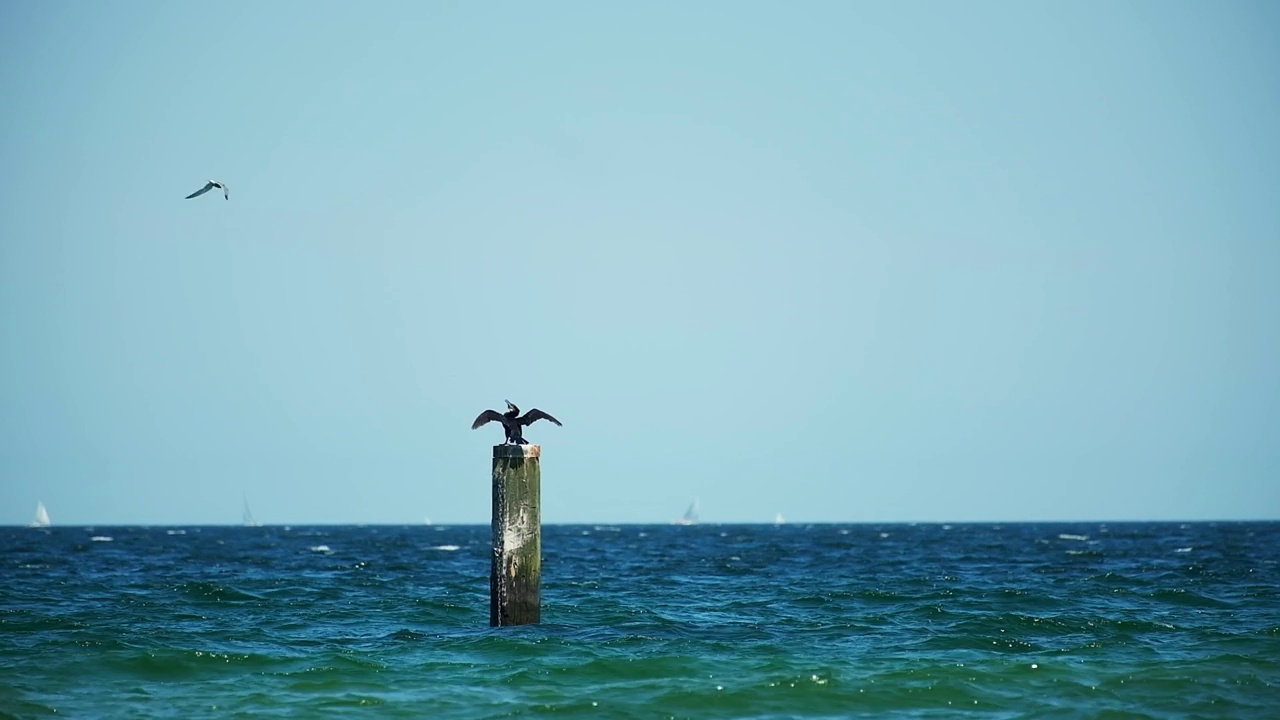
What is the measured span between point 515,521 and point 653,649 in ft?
12.6

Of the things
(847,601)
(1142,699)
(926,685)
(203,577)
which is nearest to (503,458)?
(926,685)

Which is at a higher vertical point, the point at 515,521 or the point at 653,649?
the point at 515,521

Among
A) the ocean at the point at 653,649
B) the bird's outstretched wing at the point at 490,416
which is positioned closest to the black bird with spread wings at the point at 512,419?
the bird's outstretched wing at the point at 490,416

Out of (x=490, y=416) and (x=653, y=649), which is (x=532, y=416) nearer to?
(x=490, y=416)

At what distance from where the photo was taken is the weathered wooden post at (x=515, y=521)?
66.1ft

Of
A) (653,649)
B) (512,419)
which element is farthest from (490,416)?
(653,649)

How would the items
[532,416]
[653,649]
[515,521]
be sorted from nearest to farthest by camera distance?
[515,521] < [532,416] < [653,649]

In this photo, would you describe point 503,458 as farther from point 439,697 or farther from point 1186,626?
point 1186,626

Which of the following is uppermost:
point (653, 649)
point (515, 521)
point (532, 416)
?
point (532, 416)

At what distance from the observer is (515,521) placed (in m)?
20.2

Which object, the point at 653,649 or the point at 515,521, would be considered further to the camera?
the point at 653,649

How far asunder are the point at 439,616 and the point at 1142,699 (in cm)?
Result: 1443

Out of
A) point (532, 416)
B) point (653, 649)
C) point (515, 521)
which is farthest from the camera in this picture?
point (653, 649)

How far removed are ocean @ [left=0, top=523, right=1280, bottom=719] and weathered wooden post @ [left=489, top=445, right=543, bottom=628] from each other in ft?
3.63
